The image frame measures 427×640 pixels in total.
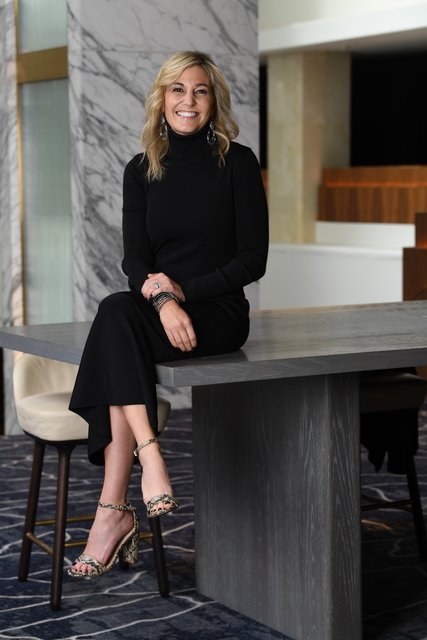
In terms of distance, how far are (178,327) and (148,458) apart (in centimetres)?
36

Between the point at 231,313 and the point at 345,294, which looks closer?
the point at 231,313

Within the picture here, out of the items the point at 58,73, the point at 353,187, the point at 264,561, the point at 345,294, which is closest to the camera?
the point at 264,561

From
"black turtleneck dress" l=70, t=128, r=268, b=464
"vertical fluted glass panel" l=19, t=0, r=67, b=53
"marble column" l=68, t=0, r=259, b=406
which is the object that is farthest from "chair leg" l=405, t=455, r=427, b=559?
"vertical fluted glass panel" l=19, t=0, r=67, b=53

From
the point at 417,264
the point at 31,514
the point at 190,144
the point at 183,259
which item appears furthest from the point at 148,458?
the point at 417,264

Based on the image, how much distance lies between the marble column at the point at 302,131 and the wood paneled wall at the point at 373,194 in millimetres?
201

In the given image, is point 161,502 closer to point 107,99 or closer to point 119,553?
point 119,553

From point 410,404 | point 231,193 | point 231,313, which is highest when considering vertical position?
point 231,193

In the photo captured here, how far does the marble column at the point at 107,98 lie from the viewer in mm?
6637

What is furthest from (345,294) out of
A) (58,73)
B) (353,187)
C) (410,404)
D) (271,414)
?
→ (271,414)

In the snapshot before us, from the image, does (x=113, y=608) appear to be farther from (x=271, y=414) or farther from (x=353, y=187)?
(x=353, y=187)

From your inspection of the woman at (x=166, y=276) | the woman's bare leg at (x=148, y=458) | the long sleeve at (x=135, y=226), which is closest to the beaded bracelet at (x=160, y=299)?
the woman at (x=166, y=276)

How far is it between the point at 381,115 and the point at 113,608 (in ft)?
42.9

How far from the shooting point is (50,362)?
4.27 m

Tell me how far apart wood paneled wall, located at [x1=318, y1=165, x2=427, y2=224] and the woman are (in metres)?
8.88
